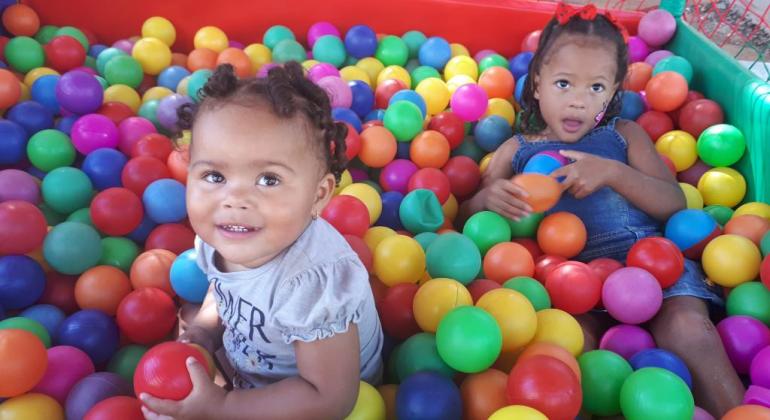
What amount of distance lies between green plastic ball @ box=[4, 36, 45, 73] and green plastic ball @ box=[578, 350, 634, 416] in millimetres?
1813

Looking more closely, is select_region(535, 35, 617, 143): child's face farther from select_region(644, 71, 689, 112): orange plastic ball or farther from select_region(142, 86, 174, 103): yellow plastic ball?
select_region(142, 86, 174, 103): yellow plastic ball

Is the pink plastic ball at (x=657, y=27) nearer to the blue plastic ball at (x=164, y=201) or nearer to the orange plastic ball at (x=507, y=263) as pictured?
the orange plastic ball at (x=507, y=263)

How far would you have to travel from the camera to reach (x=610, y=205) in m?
1.59

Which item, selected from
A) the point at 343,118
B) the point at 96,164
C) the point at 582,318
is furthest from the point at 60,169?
the point at 582,318

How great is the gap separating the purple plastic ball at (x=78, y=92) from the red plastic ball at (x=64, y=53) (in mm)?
283

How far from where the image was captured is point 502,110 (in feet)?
6.61

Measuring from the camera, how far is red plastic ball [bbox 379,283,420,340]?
1.29 m

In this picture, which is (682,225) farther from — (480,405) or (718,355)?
(480,405)

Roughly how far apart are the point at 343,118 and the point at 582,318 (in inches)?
33.1

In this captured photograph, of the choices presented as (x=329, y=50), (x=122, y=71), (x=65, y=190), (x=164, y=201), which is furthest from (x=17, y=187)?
(x=329, y=50)

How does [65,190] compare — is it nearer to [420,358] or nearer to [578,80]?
[420,358]

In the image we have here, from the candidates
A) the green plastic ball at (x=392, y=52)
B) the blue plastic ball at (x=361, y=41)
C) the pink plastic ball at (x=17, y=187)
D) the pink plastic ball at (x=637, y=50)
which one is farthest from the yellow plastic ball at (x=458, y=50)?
the pink plastic ball at (x=17, y=187)

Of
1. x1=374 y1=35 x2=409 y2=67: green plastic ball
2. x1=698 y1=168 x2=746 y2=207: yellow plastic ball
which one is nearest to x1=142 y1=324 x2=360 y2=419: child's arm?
x1=698 y1=168 x2=746 y2=207: yellow plastic ball

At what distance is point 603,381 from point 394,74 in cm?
129
